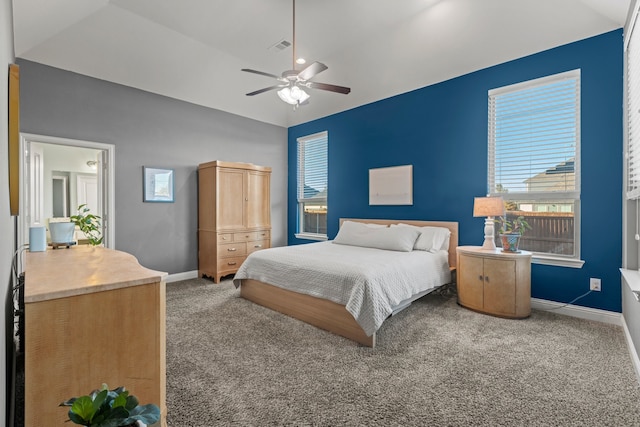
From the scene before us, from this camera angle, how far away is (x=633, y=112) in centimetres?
255

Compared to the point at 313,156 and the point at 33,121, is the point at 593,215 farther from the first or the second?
the point at 33,121

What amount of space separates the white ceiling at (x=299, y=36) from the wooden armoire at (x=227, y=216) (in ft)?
4.47

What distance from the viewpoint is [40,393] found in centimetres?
112

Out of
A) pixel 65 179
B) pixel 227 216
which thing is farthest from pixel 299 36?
pixel 65 179

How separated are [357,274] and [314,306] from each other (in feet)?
1.94

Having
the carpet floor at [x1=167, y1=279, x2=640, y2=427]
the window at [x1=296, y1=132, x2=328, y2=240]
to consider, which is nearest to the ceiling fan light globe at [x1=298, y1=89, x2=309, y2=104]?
the carpet floor at [x1=167, y1=279, x2=640, y2=427]

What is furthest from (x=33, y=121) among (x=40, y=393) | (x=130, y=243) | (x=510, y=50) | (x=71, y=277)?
(x=510, y=50)

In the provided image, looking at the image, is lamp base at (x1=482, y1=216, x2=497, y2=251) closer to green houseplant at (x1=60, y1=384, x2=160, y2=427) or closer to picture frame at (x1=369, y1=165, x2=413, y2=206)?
picture frame at (x1=369, y1=165, x2=413, y2=206)

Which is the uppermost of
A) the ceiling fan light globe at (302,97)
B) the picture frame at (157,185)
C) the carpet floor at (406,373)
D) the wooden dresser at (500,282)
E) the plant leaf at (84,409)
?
the ceiling fan light globe at (302,97)

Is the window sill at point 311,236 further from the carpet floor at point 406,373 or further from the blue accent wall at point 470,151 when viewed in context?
the carpet floor at point 406,373

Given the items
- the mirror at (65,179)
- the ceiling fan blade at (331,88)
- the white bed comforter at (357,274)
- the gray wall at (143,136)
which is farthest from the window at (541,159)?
the mirror at (65,179)

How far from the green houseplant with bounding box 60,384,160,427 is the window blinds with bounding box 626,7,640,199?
3206 millimetres

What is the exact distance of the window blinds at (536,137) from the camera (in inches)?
127

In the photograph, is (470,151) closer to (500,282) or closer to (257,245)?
(500,282)
